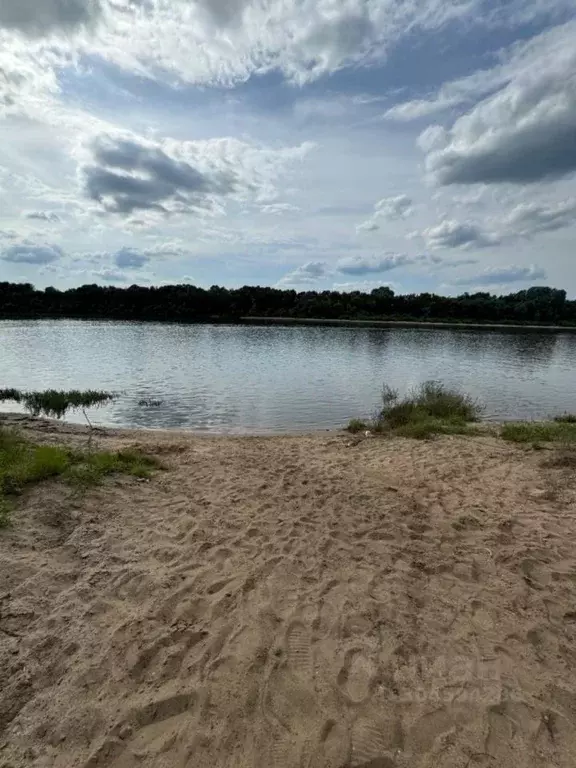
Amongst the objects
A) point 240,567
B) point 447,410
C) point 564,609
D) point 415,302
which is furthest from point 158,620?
point 415,302

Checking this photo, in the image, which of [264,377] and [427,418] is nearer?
[427,418]

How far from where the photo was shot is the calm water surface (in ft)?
58.6

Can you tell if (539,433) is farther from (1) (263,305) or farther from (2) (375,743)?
(1) (263,305)

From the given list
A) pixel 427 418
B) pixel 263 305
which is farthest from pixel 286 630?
pixel 263 305

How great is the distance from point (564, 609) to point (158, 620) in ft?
13.0

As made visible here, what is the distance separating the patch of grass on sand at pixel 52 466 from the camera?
666 centimetres

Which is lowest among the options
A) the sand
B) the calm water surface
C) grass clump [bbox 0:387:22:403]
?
the calm water surface

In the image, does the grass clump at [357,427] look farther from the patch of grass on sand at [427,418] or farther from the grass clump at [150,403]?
the grass clump at [150,403]

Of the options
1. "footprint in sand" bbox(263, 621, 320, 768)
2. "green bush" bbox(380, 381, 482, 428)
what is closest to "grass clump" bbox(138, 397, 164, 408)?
"green bush" bbox(380, 381, 482, 428)

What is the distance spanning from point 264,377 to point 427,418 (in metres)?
13.8

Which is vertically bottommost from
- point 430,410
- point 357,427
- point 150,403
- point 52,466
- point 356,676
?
point 150,403

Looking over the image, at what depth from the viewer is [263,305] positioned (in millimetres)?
Result: 128250

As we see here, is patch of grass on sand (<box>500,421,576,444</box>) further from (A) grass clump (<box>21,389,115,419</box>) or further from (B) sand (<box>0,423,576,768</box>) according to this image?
(A) grass clump (<box>21,389,115,419</box>)

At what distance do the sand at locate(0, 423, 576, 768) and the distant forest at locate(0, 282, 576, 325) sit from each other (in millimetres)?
105356
